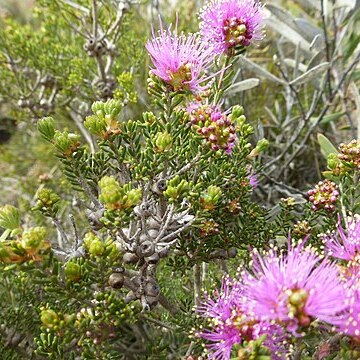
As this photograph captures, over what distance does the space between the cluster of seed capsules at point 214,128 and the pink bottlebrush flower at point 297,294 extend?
11.2 inches

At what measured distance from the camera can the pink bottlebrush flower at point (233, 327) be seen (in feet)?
3.02

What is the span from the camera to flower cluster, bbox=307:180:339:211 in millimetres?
1233

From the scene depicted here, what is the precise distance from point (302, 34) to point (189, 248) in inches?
47.2

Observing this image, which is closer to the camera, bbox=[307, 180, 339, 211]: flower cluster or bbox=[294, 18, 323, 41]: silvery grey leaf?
bbox=[307, 180, 339, 211]: flower cluster

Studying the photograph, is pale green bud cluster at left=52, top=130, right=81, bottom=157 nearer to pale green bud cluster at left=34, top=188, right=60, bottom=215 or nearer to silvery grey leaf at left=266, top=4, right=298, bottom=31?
pale green bud cluster at left=34, top=188, right=60, bottom=215

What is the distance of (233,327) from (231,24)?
0.65 m

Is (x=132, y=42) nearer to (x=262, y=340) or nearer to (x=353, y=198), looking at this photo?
(x=353, y=198)

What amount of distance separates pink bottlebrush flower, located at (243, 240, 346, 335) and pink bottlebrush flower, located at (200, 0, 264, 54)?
524 mm

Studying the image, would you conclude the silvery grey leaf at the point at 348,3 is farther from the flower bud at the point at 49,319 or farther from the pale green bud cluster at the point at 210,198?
the flower bud at the point at 49,319

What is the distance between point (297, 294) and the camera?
0.82 meters

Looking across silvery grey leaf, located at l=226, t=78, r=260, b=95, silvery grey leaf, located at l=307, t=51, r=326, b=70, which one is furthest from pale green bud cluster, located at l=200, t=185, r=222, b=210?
silvery grey leaf, located at l=307, t=51, r=326, b=70

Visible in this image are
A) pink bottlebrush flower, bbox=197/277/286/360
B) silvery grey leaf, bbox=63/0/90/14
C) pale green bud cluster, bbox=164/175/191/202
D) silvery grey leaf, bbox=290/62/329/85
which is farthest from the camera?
silvery grey leaf, bbox=63/0/90/14

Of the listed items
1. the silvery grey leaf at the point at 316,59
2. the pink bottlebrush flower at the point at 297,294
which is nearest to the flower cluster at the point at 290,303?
the pink bottlebrush flower at the point at 297,294

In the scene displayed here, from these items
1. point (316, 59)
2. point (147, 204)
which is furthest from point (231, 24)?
point (316, 59)
